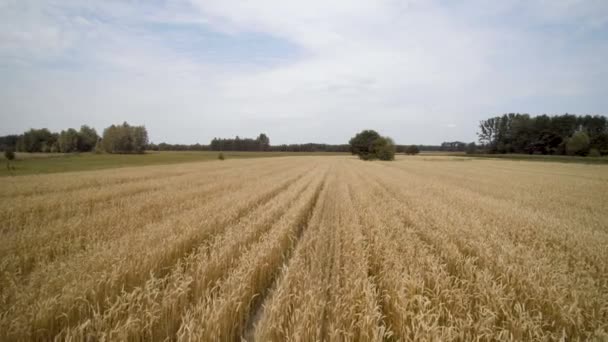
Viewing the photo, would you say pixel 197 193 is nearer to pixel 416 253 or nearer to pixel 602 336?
pixel 416 253

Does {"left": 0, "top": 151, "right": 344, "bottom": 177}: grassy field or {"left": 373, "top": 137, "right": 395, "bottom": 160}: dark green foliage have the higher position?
{"left": 373, "top": 137, "right": 395, "bottom": 160}: dark green foliage

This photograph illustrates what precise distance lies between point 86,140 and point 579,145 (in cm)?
16761

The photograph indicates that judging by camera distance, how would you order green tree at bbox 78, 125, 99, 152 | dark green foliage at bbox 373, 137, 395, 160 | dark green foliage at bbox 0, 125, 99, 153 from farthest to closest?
green tree at bbox 78, 125, 99, 152 < dark green foliage at bbox 0, 125, 99, 153 < dark green foliage at bbox 373, 137, 395, 160

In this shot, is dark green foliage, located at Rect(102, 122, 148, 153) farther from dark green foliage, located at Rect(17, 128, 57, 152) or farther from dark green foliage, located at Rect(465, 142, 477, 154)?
dark green foliage, located at Rect(465, 142, 477, 154)

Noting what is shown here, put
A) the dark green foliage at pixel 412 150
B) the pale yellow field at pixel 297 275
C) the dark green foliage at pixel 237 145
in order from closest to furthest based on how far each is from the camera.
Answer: the pale yellow field at pixel 297 275, the dark green foliage at pixel 412 150, the dark green foliage at pixel 237 145

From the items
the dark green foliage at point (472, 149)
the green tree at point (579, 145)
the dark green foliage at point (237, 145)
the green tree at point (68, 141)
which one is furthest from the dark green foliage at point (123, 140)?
the green tree at point (579, 145)

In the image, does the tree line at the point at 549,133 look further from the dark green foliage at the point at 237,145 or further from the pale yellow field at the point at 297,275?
the dark green foliage at the point at 237,145

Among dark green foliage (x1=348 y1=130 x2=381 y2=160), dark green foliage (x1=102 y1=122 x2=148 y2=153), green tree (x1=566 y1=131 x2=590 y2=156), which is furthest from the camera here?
dark green foliage (x1=102 y1=122 x2=148 y2=153)

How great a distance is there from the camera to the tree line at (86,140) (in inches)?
3227

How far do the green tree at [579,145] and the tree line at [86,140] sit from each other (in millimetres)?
136479

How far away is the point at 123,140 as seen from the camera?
81.8m

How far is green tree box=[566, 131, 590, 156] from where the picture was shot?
2753 inches

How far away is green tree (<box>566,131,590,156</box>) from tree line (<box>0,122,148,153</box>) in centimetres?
13648

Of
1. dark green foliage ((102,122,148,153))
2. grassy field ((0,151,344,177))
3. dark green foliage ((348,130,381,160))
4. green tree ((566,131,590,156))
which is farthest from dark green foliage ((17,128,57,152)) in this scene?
green tree ((566,131,590,156))
